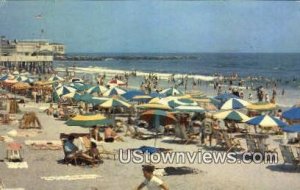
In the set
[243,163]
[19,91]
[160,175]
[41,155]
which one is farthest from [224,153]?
[19,91]

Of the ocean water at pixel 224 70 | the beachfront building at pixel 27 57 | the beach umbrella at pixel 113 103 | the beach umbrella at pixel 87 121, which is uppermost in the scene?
the beach umbrella at pixel 87 121

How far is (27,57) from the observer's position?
7950 centimetres

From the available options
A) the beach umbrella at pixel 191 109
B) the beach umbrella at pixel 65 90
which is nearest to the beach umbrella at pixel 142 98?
the beach umbrella at pixel 65 90

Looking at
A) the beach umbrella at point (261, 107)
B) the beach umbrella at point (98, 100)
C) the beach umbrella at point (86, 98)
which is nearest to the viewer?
the beach umbrella at point (261, 107)

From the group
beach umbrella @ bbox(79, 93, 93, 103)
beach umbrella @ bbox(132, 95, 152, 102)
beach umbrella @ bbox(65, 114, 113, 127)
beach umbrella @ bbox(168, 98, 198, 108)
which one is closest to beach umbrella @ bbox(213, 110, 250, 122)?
beach umbrella @ bbox(168, 98, 198, 108)

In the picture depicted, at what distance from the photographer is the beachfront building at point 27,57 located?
80.2 metres

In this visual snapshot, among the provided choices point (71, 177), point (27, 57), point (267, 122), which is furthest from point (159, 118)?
point (27, 57)

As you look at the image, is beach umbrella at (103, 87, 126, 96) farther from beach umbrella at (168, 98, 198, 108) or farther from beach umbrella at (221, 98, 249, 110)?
beach umbrella at (221, 98, 249, 110)

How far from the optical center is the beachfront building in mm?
80188

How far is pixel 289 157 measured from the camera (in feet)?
44.4

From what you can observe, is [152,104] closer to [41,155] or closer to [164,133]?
[164,133]

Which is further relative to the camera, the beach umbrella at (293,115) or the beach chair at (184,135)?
the beach chair at (184,135)

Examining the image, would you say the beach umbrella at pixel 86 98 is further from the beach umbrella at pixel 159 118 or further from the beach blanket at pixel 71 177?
the beach blanket at pixel 71 177

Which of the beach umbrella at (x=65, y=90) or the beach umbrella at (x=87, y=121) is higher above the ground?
the beach umbrella at (x=87, y=121)
